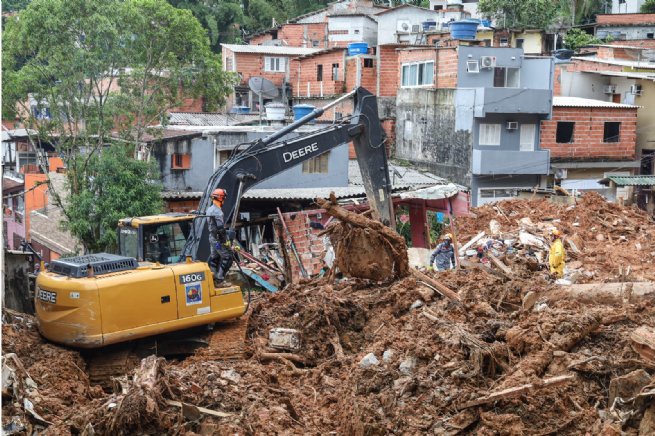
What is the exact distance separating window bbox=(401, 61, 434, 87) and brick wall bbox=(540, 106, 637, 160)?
15.9 ft

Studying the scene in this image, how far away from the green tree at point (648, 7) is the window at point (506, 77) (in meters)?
24.6

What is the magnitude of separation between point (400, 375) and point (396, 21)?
3780 centimetres

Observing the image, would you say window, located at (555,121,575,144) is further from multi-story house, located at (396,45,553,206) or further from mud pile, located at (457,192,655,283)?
mud pile, located at (457,192,655,283)

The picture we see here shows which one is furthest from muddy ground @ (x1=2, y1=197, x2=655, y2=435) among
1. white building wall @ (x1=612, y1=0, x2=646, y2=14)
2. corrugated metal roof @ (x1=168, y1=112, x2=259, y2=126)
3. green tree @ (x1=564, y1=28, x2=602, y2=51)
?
white building wall @ (x1=612, y1=0, x2=646, y2=14)

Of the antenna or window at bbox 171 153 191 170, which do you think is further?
the antenna

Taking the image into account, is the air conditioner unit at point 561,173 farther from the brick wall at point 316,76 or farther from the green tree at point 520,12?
the green tree at point 520,12

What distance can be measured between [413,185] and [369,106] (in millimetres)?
10702

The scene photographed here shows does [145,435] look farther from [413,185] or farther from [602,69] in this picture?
[602,69]

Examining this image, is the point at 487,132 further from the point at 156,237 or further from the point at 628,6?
the point at 628,6

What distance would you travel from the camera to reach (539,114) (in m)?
33.2

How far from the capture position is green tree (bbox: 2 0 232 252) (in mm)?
24625

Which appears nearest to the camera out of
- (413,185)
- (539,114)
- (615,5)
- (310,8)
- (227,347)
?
(227,347)

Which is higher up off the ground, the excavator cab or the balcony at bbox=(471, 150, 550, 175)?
the excavator cab

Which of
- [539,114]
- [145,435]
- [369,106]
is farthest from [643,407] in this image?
[539,114]
